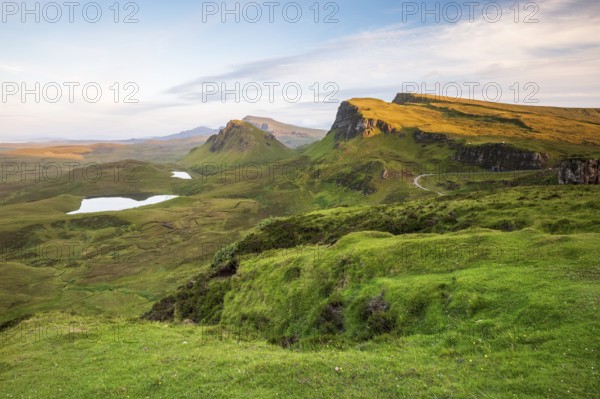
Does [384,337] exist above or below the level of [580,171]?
below

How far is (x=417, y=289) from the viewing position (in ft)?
97.3

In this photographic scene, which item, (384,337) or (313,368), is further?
(384,337)

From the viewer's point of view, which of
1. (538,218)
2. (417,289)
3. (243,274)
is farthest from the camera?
(243,274)

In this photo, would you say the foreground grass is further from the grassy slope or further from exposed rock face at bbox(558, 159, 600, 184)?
exposed rock face at bbox(558, 159, 600, 184)


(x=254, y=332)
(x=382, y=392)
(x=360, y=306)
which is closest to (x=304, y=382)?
(x=382, y=392)

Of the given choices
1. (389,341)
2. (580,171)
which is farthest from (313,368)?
(580,171)

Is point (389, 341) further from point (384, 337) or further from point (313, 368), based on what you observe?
point (313, 368)

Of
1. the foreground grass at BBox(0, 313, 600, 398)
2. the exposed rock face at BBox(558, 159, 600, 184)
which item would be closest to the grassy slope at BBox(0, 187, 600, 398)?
the foreground grass at BBox(0, 313, 600, 398)

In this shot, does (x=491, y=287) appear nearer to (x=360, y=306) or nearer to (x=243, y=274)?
(x=360, y=306)

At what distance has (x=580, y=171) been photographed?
275 feet

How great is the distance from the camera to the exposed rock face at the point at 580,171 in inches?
3189

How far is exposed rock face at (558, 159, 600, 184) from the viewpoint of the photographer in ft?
266

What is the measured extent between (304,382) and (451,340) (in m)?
10.4

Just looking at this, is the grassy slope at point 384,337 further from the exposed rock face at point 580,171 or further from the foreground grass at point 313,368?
the exposed rock face at point 580,171
